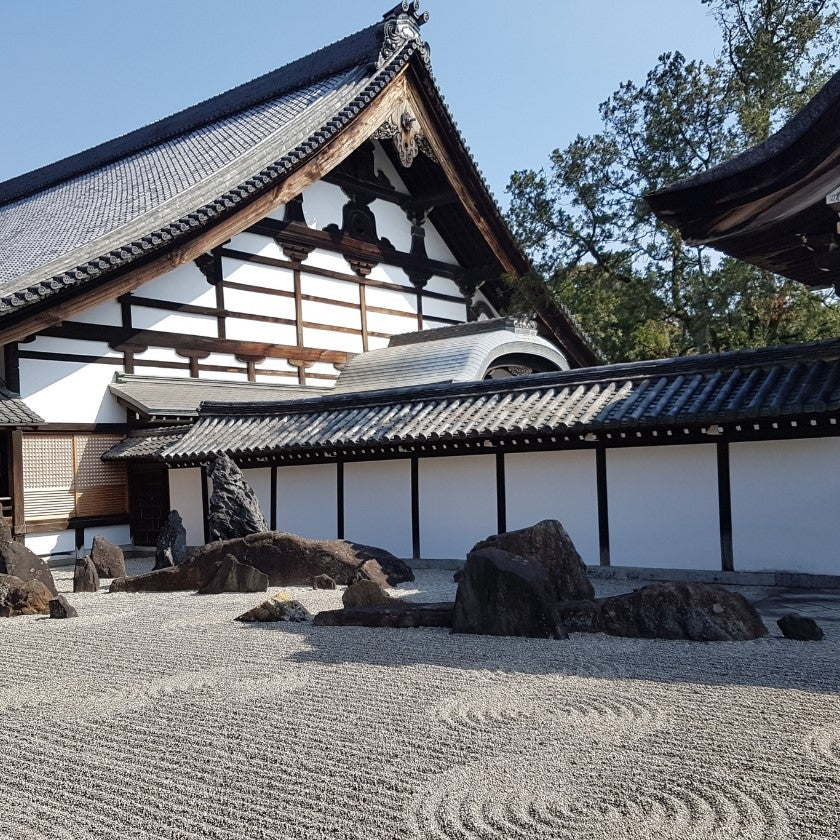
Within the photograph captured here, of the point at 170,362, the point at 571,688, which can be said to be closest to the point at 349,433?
the point at 170,362

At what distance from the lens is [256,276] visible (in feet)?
58.5

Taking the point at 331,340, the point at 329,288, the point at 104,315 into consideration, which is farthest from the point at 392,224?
the point at 104,315

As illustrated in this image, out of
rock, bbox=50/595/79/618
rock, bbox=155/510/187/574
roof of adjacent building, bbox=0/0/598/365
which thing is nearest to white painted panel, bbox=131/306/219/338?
roof of adjacent building, bbox=0/0/598/365

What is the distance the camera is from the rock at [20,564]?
35.0ft

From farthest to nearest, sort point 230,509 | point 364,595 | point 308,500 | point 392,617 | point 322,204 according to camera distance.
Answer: point 322,204, point 308,500, point 230,509, point 364,595, point 392,617

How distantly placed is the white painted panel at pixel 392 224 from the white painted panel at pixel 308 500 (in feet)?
26.6

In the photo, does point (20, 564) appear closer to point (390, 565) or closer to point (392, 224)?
point (390, 565)

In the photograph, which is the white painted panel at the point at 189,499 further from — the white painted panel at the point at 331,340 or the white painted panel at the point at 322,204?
the white painted panel at the point at 322,204

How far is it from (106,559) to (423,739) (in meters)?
9.09

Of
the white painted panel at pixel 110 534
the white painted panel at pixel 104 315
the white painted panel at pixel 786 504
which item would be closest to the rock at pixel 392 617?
the white painted panel at pixel 786 504

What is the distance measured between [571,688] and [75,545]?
11.6 meters

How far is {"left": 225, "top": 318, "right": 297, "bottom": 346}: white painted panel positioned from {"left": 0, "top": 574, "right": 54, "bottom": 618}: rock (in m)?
8.45

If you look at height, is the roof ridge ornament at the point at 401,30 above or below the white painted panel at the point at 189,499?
above

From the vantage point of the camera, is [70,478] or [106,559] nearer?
[106,559]
